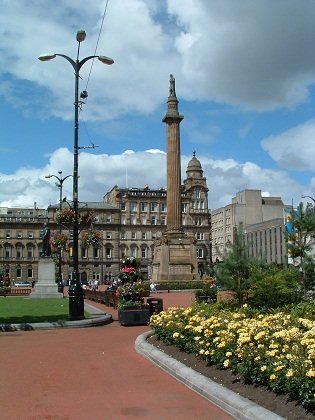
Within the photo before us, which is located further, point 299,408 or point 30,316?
point 30,316

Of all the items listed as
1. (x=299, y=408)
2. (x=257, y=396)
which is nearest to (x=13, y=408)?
(x=257, y=396)

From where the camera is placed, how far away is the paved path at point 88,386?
6.99 metres

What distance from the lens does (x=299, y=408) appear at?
19.9 ft

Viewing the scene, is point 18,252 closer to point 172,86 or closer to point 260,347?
point 172,86

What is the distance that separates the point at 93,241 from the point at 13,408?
45606mm

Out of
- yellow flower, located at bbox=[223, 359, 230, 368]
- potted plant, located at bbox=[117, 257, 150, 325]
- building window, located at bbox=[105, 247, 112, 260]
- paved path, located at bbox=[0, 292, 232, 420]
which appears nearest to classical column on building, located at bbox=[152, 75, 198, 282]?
potted plant, located at bbox=[117, 257, 150, 325]

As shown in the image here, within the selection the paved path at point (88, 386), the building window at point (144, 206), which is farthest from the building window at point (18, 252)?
the paved path at point (88, 386)

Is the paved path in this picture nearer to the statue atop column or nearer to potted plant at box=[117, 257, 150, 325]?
potted plant at box=[117, 257, 150, 325]

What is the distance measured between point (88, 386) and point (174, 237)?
40.4 meters

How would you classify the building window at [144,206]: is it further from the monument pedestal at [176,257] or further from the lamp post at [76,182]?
the lamp post at [76,182]

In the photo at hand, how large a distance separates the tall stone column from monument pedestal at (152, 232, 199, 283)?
1.51 metres

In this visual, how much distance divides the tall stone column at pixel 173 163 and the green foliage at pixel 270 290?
35484 mm

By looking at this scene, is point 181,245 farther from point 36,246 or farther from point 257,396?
point 36,246

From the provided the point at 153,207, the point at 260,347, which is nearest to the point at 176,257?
the point at 260,347
